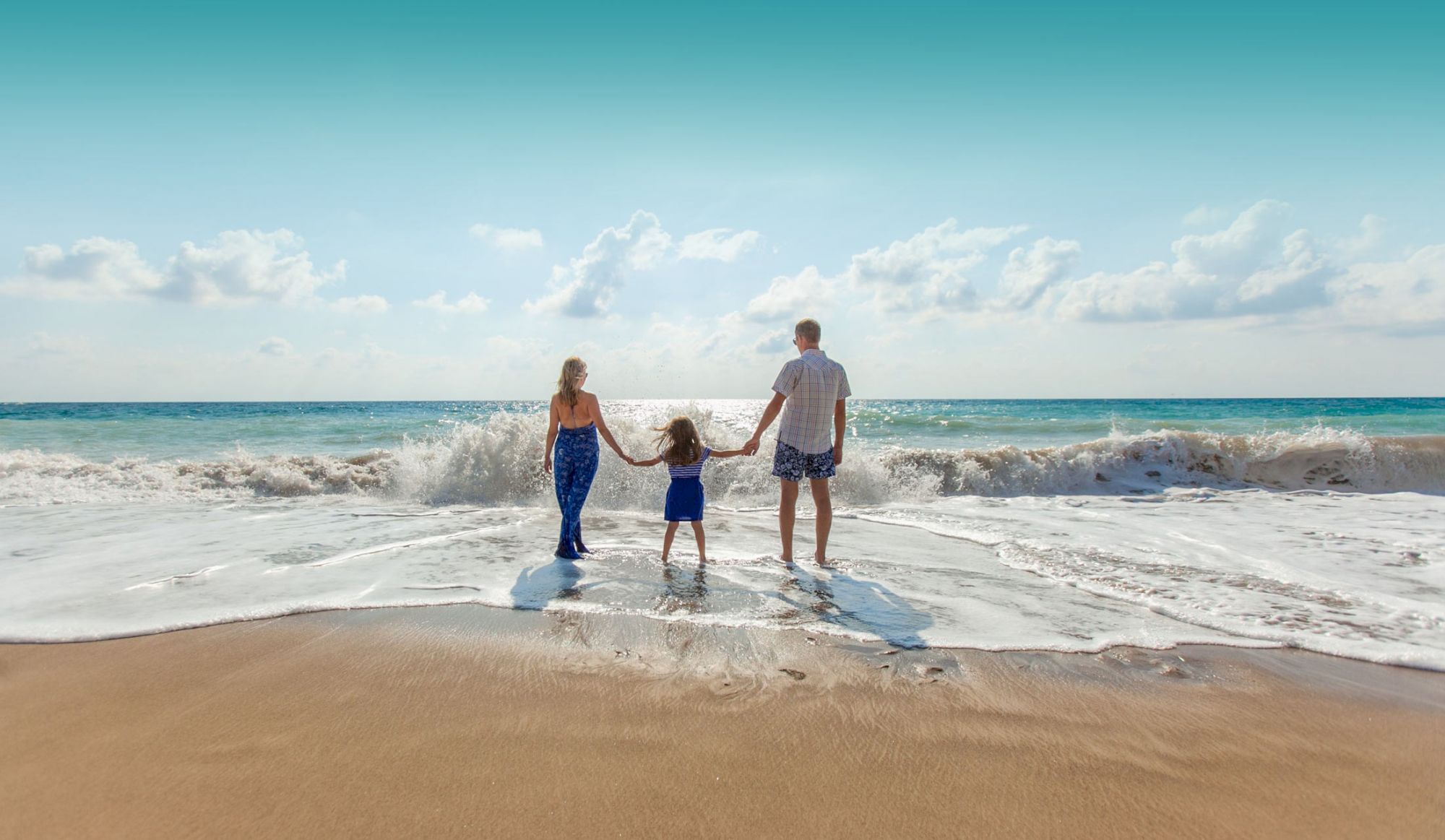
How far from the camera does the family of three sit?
5.87 meters

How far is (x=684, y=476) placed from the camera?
19.7ft

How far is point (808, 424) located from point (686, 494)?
123 cm

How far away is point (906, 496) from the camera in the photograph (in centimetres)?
1129

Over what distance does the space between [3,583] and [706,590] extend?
5.24 m

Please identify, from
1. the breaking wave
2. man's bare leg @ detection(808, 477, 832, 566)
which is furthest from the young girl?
the breaking wave

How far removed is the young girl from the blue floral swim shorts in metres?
0.41

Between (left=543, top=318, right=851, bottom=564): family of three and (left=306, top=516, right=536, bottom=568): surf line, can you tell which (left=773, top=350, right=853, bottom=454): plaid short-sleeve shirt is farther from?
(left=306, top=516, right=536, bottom=568): surf line

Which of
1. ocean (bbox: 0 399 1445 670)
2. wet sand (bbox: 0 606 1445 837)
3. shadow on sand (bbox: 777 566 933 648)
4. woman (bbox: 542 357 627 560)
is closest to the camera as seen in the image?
wet sand (bbox: 0 606 1445 837)

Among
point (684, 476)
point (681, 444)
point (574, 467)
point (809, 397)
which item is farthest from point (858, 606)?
point (574, 467)

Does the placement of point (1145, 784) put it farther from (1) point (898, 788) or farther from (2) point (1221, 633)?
(2) point (1221, 633)

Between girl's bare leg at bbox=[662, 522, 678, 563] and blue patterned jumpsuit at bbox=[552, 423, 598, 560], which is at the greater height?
blue patterned jumpsuit at bbox=[552, 423, 598, 560]

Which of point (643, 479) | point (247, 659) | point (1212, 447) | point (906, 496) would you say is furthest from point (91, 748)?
point (1212, 447)

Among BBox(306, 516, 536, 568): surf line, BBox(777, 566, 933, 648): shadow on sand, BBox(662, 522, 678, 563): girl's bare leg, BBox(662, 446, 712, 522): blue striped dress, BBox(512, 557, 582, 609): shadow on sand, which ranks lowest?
BBox(777, 566, 933, 648): shadow on sand

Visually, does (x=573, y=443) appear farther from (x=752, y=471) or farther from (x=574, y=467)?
(x=752, y=471)
